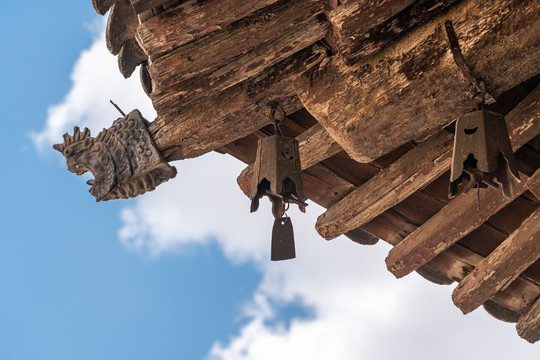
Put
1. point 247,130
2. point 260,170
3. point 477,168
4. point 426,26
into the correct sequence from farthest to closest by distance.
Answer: point 247,130 → point 260,170 → point 426,26 → point 477,168

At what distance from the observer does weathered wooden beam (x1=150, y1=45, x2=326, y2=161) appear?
117 inches

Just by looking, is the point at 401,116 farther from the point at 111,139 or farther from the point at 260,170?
the point at 111,139

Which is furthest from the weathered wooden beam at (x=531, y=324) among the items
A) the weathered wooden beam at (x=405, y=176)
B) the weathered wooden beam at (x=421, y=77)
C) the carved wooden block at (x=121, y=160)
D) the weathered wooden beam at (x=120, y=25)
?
the weathered wooden beam at (x=120, y=25)

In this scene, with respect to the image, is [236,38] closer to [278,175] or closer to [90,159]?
[278,175]

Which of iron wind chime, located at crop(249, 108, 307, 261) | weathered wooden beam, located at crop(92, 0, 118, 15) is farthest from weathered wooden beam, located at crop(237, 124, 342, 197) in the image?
weathered wooden beam, located at crop(92, 0, 118, 15)

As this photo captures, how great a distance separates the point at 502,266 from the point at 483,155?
4.26ft

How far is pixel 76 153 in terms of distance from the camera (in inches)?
132

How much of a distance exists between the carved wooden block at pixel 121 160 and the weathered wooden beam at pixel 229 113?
0.06 metres

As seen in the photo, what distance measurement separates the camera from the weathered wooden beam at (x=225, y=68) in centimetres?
281

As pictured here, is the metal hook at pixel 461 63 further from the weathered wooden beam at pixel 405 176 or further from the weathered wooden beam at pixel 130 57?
the weathered wooden beam at pixel 130 57

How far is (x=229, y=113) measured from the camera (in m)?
3.11

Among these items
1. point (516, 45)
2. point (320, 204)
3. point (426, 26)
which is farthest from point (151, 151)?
point (516, 45)

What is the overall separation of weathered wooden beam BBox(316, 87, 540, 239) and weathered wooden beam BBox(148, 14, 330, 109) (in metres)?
0.78

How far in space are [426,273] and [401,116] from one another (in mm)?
1321
